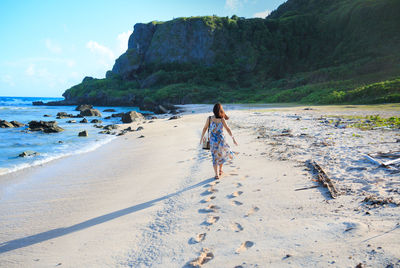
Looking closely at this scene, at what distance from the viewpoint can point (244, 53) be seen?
229 ft

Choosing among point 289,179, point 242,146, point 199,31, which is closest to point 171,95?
point 199,31

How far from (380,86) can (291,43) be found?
54.8m

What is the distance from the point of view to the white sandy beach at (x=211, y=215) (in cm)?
275

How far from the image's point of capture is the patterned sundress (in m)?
5.88

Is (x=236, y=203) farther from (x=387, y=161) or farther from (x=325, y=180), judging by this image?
(x=387, y=161)

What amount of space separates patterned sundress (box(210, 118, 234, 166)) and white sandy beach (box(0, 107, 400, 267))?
409 millimetres

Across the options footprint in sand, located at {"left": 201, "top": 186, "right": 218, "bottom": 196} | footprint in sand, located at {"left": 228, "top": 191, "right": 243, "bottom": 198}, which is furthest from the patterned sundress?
footprint in sand, located at {"left": 228, "top": 191, "right": 243, "bottom": 198}

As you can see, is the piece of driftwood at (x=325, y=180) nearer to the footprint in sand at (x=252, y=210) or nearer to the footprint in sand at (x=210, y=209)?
the footprint in sand at (x=252, y=210)

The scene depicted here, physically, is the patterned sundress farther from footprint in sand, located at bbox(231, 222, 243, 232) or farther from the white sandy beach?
footprint in sand, located at bbox(231, 222, 243, 232)

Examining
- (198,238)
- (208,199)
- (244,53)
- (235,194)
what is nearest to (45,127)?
(208,199)

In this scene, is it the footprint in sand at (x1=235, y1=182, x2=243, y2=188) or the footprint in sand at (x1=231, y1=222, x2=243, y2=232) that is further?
the footprint in sand at (x1=235, y1=182, x2=243, y2=188)

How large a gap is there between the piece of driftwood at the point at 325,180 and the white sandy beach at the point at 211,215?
11 cm

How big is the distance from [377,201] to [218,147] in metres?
3.34

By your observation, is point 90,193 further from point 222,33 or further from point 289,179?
point 222,33
